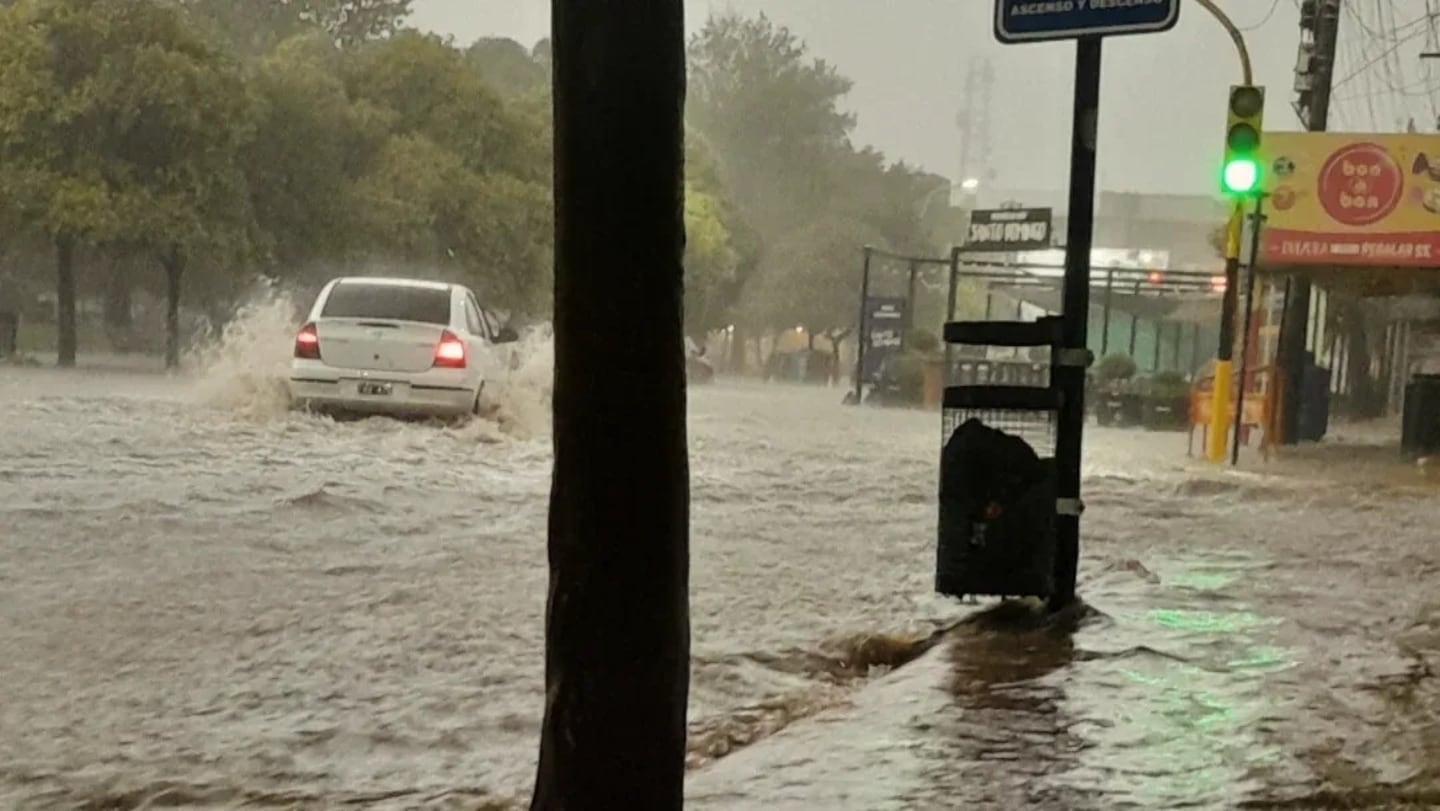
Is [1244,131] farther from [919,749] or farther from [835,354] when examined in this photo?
[835,354]

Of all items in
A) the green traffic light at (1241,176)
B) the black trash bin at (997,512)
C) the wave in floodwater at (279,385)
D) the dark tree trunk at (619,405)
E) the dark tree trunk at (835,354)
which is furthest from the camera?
the dark tree trunk at (835,354)

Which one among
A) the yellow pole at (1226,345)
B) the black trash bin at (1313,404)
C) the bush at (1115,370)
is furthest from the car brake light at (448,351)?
the bush at (1115,370)

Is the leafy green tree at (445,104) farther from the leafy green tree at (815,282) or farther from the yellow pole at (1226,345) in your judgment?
the yellow pole at (1226,345)

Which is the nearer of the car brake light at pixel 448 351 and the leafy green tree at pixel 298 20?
the car brake light at pixel 448 351

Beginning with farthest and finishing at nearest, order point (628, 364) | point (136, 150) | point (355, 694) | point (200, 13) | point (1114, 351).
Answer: point (1114, 351), point (200, 13), point (136, 150), point (355, 694), point (628, 364)

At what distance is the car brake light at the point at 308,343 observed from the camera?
49.8ft

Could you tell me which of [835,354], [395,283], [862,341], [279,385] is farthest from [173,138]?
[835,354]

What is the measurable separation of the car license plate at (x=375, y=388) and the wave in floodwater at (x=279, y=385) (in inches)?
31.3

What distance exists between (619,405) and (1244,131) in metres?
10.6

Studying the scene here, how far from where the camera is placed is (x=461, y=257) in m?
28.6

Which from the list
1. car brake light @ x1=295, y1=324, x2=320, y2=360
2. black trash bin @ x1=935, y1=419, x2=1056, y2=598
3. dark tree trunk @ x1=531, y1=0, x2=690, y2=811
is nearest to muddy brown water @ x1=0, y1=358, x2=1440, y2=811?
black trash bin @ x1=935, y1=419, x2=1056, y2=598

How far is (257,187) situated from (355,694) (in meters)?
24.2

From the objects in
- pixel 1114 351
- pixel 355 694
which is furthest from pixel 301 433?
pixel 1114 351

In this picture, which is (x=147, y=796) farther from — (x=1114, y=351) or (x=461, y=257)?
(x=1114, y=351)
